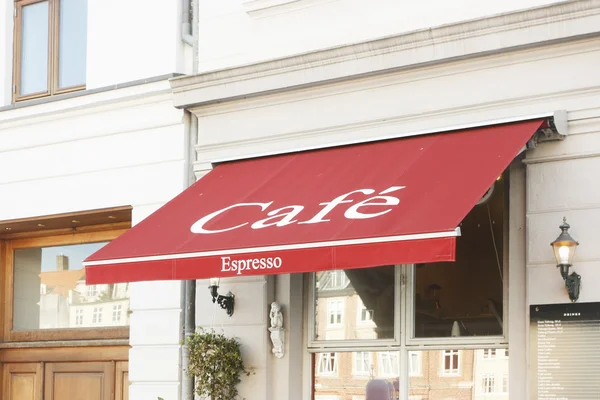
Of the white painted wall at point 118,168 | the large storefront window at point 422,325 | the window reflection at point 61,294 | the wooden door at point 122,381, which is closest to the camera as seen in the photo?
the large storefront window at point 422,325

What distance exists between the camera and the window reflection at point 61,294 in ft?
41.7

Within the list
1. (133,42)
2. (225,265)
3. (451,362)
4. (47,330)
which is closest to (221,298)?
(225,265)

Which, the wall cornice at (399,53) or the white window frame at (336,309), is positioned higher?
the wall cornice at (399,53)

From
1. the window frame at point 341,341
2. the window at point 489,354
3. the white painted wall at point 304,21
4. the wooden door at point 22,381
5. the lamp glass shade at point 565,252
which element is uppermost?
the white painted wall at point 304,21

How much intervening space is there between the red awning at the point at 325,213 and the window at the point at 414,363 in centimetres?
168

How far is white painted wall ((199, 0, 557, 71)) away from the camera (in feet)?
32.2

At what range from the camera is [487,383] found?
941cm

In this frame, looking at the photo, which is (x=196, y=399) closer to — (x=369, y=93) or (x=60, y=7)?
(x=369, y=93)

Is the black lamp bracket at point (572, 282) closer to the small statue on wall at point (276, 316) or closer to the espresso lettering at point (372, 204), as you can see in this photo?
the espresso lettering at point (372, 204)

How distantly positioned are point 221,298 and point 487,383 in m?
2.68

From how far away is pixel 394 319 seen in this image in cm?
1005

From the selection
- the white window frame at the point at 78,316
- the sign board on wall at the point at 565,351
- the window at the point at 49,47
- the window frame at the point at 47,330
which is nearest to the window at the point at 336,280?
the sign board on wall at the point at 565,351

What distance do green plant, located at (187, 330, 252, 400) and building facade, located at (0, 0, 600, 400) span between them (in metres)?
0.18

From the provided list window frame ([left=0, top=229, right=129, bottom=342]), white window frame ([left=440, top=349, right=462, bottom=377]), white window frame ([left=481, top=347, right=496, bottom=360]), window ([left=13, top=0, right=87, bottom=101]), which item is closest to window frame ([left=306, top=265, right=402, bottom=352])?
white window frame ([left=440, top=349, right=462, bottom=377])
